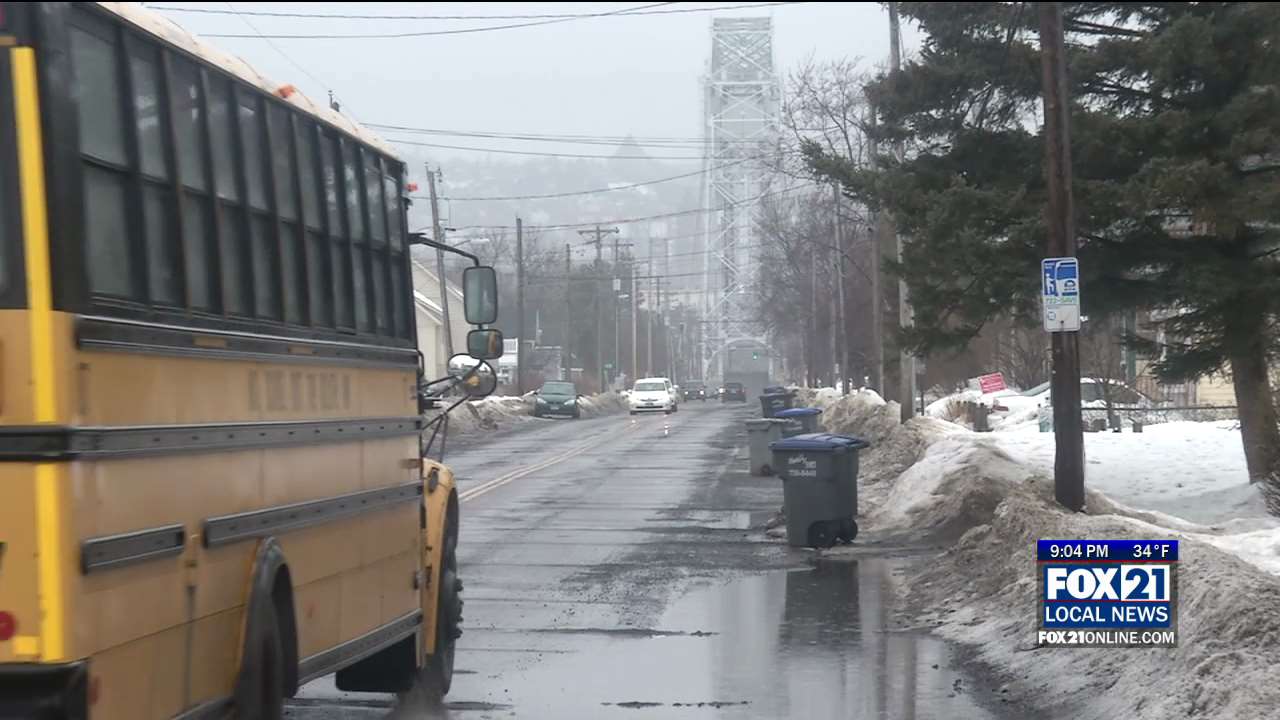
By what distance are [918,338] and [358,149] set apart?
15.3m

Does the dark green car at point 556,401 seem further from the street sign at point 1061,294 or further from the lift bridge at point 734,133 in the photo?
the lift bridge at point 734,133

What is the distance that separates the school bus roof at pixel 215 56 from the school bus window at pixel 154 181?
93mm

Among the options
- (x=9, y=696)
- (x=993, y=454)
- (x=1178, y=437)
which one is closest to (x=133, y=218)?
(x=9, y=696)

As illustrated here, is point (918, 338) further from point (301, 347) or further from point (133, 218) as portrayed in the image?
point (133, 218)

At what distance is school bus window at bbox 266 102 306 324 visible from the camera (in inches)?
288

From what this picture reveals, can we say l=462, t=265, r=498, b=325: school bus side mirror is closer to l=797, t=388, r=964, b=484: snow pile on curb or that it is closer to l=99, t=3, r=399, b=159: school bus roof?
l=99, t=3, r=399, b=159: school bus roof

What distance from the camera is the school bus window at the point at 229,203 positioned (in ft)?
21.6

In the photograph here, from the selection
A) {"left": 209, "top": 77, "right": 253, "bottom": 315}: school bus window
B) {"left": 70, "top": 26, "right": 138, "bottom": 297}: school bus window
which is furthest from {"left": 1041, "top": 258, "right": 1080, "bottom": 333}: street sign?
{"left": 70, "top": 26, "right": 138, "bottom": 297}: school bus window

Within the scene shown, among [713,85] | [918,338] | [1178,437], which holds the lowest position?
[1178,437]

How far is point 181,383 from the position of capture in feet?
19.3

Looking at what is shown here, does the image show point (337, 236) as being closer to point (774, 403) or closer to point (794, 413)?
point (794, 413)

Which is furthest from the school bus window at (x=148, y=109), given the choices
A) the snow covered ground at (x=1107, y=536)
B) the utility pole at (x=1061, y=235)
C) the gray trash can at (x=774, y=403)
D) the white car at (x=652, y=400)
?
the white car at (x=652, y=400)

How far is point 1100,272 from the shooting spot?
2175cm

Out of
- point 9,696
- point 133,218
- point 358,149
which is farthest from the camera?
point 358,149
